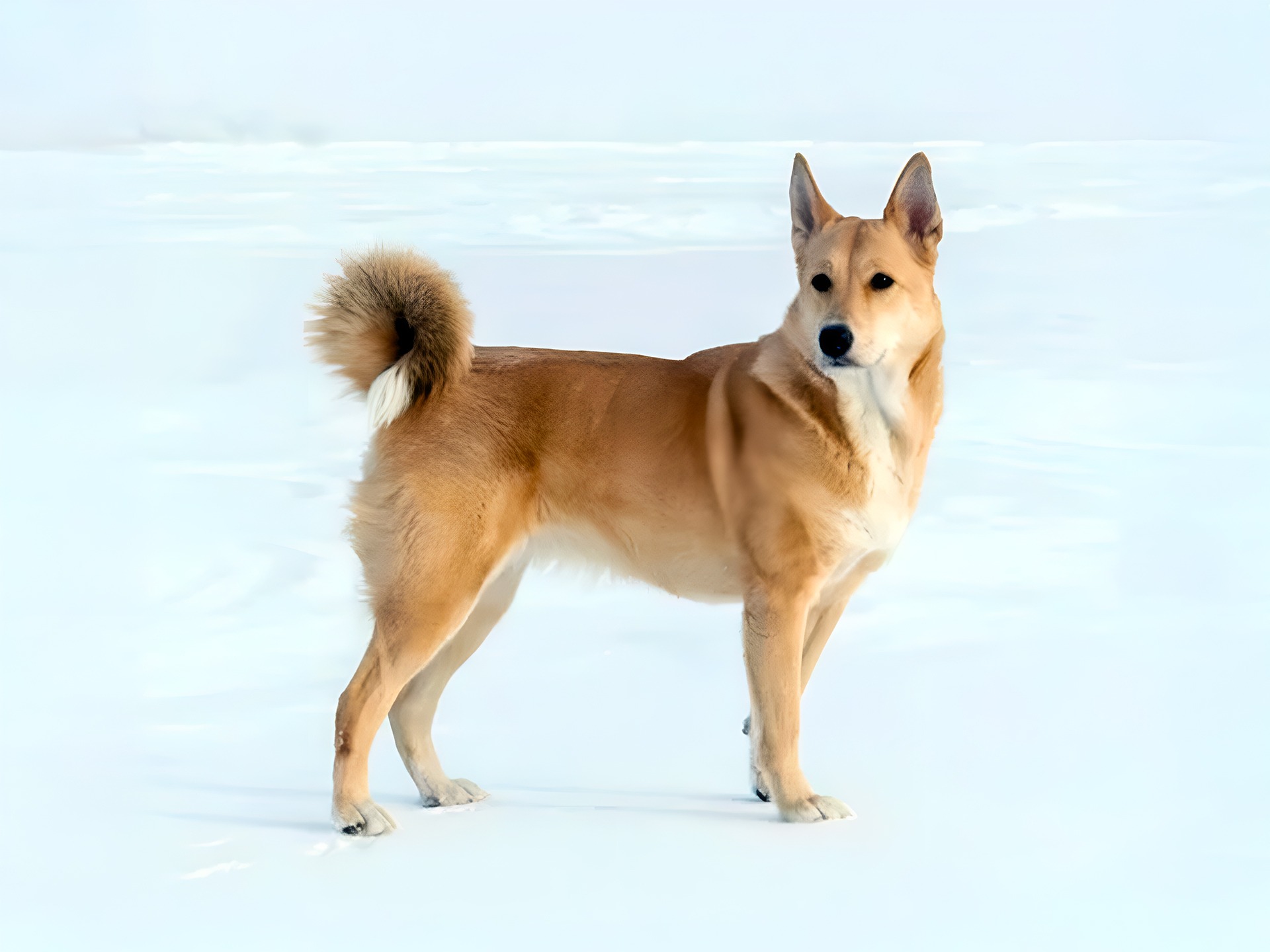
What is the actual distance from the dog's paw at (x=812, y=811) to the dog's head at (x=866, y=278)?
4.94ft

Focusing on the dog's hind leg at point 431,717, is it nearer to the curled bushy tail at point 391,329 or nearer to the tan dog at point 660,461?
the tan dog at point 660,461

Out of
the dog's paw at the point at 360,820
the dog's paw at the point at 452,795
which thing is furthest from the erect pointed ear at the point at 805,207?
the dog's paw at the point at 360,820

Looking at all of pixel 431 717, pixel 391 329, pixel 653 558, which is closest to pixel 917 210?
pixel 653 558

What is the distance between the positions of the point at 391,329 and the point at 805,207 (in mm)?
1570

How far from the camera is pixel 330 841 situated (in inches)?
200

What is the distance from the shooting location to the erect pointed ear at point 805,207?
5316 millimetres

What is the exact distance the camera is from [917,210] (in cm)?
528

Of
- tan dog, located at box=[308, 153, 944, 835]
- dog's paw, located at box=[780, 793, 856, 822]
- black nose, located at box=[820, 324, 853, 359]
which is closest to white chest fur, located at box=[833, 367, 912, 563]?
tan dog, located at box=[308, 153, 944, 835]

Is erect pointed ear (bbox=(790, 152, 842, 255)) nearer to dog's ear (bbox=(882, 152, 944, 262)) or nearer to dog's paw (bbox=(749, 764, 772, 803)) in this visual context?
dog's ear (bbox=(882, 152, 944, 262))

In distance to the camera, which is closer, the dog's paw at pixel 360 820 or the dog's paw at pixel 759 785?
the dog's paw at pixel 360 820

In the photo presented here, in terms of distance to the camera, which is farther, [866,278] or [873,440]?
[873,440]

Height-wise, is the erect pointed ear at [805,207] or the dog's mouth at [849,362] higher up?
the erect pointed ear at [805,207]

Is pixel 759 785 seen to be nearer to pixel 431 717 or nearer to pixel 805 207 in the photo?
pixel 431 717

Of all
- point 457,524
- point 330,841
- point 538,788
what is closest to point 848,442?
point 457,524
